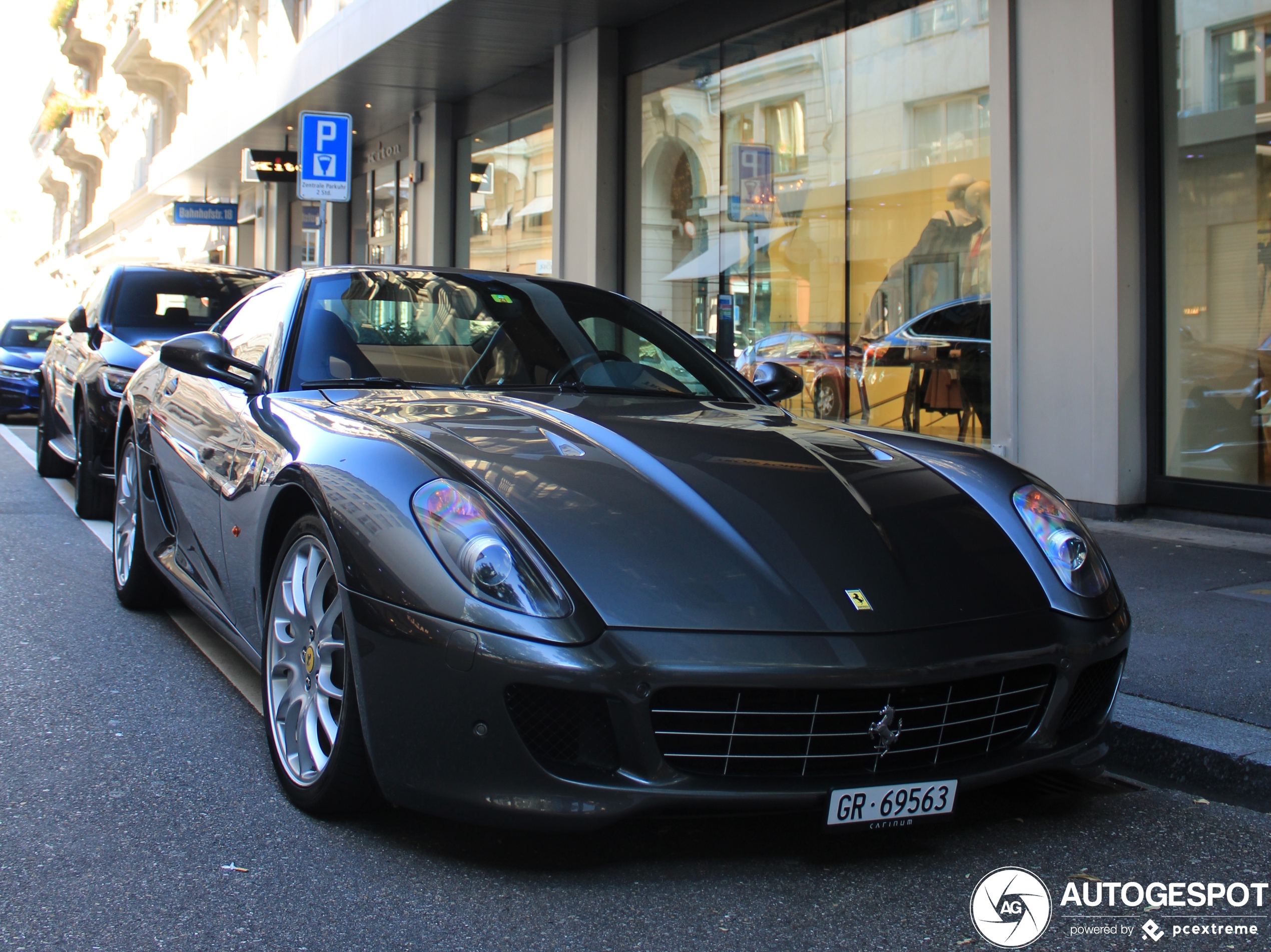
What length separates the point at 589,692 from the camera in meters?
2.44

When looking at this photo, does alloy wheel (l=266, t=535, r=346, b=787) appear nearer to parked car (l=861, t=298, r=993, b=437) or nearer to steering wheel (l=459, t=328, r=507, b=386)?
steering wheel (l=459, t=328, r=507, b=386)

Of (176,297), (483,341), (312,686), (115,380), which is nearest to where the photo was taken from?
(312,686)

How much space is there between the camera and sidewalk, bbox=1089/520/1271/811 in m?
3.44

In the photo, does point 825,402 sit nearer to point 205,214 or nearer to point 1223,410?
point 1223,410

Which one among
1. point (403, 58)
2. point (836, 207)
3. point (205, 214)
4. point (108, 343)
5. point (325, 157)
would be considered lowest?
point (108, 343)

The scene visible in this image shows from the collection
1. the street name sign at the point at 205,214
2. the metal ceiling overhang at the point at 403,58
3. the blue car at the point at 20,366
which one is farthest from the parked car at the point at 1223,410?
the street name sign at the point at 205,214

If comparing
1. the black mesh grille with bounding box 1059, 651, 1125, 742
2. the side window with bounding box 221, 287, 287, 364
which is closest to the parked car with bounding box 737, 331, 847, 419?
the side window with bounding box 221, 287, 287, 364

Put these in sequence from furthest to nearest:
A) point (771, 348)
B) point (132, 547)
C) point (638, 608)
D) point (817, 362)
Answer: point (771, 348) < point (817, 362) < point (132, 547) < point (638, 608)

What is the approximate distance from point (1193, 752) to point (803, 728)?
1.54m

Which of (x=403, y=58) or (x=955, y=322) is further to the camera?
(x=403, y=58)

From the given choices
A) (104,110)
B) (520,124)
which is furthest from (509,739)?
(104,110)

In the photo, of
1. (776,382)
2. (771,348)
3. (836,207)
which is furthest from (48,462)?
(776,382)

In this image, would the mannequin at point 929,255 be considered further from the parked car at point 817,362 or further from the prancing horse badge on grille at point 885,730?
the prancing horse badge on grille at point 885,730

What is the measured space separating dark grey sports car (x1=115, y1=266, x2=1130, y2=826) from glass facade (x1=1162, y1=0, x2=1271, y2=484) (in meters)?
4.68
